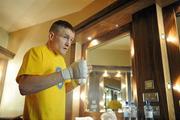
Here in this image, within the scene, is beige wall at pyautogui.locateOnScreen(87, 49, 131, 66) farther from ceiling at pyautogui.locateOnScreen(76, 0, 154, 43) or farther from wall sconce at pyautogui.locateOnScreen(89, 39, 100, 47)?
ceiling at pyautogui.locateOnScreen(76, 0, 154, 43)

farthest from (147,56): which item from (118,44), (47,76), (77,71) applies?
(47,76)

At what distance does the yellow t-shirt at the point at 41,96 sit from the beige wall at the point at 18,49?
1.30 m

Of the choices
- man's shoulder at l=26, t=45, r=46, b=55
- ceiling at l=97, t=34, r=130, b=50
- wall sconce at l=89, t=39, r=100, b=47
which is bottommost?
man's shoulder at l=26, t=45, r=46, b=55

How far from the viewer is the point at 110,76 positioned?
1.85 meters

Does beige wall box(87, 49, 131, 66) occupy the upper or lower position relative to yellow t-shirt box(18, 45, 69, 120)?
upper

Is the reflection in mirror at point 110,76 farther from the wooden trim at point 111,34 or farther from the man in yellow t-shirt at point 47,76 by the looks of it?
the man in yellow t-shirt at point 47,76

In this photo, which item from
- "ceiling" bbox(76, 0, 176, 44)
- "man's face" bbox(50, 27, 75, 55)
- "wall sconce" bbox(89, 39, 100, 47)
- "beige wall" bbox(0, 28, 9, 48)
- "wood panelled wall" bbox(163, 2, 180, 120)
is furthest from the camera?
"beige wall" bbox(0, 28, 9, 48)

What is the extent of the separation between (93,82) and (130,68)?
1.79 feet

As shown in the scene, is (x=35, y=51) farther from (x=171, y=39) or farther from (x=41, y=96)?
(x=171, y=39)

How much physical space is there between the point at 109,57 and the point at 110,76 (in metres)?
0.21

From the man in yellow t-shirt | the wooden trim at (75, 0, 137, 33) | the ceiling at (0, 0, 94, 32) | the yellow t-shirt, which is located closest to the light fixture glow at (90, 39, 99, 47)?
the wooden trim at (75, 0, 137, 33)

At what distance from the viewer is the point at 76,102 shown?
2.02 meters

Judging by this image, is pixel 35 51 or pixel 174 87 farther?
pixel 174 87

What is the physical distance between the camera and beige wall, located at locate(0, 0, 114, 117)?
93.5 inches
